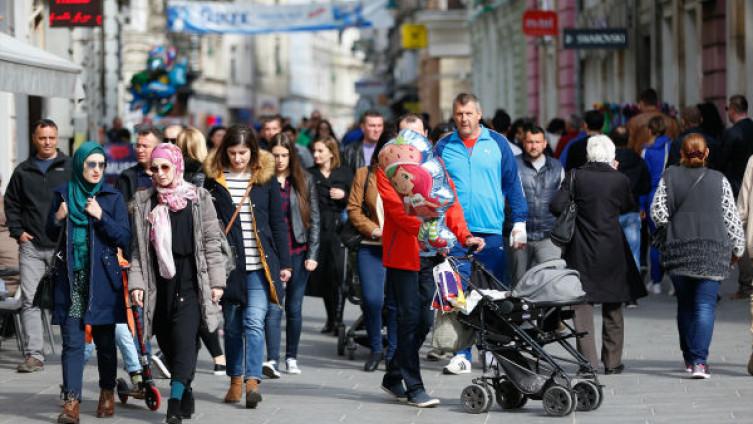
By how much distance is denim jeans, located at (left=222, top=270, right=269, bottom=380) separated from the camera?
11.6 meters

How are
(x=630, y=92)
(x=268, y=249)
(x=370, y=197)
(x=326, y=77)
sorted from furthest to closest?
(x=326, y=77), (x=630, y=92), (x=370, y=197), (x=268, y=249)

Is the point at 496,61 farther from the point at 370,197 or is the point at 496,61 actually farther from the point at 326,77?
the point at 326,77

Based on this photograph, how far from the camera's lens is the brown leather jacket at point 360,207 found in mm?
13562

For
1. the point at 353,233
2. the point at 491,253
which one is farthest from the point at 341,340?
A: the point at 491,253

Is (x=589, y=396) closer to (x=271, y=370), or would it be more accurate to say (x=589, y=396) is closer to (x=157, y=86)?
(x=271, y=370)

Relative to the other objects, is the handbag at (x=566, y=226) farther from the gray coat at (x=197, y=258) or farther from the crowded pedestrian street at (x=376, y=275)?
the gray coat at (x=197, y=258)

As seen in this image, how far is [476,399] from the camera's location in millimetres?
11102

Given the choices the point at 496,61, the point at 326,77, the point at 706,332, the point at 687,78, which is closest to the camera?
the point at 706,332

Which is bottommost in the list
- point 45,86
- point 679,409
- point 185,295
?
point 679,409

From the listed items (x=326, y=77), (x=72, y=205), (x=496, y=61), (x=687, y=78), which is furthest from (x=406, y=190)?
(x=326, y=77)

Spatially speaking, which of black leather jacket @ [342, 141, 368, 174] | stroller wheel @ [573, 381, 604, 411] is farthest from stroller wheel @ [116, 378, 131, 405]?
black leather jacket @ [342, 141, 368, 174]

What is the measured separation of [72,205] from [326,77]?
130051 millimetres

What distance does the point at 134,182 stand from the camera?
1297 centimetres

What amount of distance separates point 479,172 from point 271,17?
132 feet
